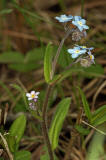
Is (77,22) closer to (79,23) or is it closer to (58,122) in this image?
(79,23)

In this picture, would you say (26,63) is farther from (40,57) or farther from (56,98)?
(56,98)

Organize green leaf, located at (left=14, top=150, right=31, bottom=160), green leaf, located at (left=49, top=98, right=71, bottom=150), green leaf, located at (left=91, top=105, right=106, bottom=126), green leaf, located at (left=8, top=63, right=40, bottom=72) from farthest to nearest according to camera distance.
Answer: green leaf, located at (left=8, top=63, right=40, bottom=72), green leaf, located at (left=49, top=98, right=71, bottom=150), green leaf, located at (left=14, top=150, right=31, bottom=160), green leaf, located at (left=91, top=105, right=106, bottom=126)

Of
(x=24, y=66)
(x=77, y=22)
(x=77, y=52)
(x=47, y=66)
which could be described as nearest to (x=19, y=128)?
(x=47, y=66)

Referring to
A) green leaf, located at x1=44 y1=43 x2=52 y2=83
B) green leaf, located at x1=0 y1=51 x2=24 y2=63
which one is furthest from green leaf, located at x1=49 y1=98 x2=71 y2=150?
green leaf, located at x1=0 y1=51 x2=24 y2=63

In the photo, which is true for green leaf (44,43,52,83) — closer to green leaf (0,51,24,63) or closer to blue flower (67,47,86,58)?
blue flower (67,47,86,58)

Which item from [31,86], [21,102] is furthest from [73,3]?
[21,102]

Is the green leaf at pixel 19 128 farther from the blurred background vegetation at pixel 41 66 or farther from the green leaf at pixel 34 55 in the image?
the green leaf at pixel 34 55

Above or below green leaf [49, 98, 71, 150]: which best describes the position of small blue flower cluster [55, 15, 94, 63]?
above

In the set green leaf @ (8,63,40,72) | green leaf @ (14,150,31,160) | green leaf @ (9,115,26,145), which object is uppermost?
green leaf @ (8,63,40,72)
